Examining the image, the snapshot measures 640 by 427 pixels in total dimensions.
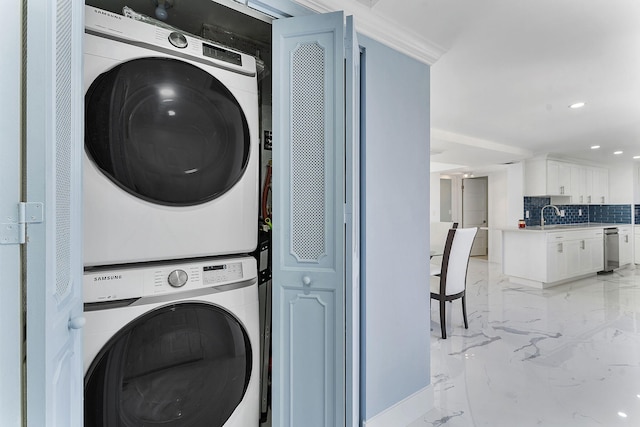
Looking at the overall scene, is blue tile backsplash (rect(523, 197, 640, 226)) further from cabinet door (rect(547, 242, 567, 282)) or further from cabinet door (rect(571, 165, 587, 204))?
cabinet door (rect(547, 242, 567, 282))

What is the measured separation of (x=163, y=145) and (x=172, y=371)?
0.80m

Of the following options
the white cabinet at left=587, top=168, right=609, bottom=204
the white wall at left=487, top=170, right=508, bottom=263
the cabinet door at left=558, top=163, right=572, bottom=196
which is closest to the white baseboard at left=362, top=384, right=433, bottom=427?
the cabinet door at left=558, top=163, right=572, bottom=196

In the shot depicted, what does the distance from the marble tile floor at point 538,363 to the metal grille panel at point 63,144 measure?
1.93 metres

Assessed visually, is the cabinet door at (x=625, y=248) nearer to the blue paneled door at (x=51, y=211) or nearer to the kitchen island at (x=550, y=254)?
the kitchen island at (x=550, y=254)

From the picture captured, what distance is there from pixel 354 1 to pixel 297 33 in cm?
49

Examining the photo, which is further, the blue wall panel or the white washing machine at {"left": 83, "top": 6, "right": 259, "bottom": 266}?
the blue wall panel

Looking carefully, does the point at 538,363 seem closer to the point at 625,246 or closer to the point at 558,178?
the point at 558,178

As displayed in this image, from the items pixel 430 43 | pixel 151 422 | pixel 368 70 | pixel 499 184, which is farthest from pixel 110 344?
pixel 499 184

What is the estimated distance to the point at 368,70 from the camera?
1.66m

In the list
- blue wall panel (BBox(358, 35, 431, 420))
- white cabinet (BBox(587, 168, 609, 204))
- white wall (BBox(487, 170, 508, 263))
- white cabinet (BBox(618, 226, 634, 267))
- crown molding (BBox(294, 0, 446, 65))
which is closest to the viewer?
crown molding (BBox(294, 0, 446, 65))

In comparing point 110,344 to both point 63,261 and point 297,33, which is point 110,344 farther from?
point 297,33

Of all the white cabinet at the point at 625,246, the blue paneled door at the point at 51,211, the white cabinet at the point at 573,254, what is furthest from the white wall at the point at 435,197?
the blue paneled door at the point at 51,211

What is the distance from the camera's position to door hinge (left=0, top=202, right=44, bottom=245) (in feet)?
1.94

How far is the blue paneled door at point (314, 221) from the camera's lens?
123cm
